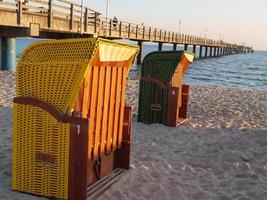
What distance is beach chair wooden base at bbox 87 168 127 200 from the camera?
438cm

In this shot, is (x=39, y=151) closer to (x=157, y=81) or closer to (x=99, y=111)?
(x=99, y=111)

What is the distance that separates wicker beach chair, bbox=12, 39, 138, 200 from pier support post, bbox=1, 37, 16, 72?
1499cm

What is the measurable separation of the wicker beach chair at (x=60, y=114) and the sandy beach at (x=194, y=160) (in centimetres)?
38

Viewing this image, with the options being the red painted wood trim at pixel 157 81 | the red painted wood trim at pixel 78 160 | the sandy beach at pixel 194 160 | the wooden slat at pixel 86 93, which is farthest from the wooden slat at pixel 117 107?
the red painted wood trim at pixel 157 81

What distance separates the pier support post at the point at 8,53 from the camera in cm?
1825

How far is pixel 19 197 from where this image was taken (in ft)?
13.9

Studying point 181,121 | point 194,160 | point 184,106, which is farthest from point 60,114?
point 184,106

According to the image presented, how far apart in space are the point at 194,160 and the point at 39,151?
2791 mm

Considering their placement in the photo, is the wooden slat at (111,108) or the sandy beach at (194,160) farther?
the wooden slat at (111,108)

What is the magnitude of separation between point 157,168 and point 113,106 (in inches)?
48.9

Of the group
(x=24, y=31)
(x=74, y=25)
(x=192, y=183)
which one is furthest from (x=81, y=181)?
(x=74, y=25)

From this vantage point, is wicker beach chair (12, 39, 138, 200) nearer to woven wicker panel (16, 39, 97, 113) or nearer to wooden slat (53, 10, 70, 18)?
woven wicker panel (16, 39, 97, 113)

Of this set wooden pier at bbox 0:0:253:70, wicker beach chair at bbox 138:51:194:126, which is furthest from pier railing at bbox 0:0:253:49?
wicker beach chair at bbox 138:51:194:126

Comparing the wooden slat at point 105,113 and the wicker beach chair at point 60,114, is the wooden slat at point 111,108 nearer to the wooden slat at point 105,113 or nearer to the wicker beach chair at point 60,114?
the wooden slat at point 105,113
